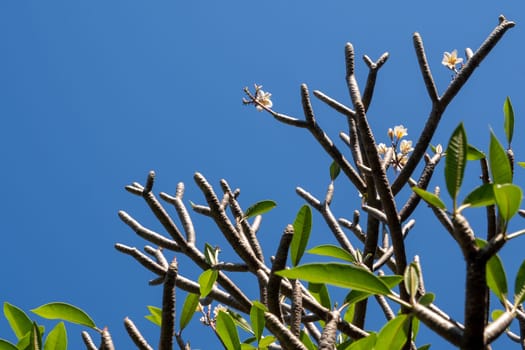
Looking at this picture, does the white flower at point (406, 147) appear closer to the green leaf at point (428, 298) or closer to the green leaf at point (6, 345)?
the green leaf at point (428, 298)

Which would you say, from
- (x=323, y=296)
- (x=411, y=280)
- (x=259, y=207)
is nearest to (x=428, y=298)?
(x=411, y=280)

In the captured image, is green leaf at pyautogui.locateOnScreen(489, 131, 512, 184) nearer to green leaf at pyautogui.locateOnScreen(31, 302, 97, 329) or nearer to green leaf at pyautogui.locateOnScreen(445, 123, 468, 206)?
green leaf at pyautogui.locateOnScreen(445, 123, 468, 206)

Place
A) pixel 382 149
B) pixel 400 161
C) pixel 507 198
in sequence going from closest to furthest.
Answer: pixel 507 198 < pixel 400 161 < pixel 382 149

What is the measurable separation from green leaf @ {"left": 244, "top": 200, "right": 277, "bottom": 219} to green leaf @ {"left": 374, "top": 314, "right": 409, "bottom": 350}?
77cm

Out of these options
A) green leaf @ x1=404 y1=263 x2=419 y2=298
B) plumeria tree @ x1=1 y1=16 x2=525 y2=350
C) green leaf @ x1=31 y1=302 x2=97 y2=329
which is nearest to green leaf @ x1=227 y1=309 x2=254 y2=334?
plumeria tree @ x1=1 y1=16 x2=525 y2=350

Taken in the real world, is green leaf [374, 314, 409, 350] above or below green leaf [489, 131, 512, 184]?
below

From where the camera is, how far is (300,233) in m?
1.35

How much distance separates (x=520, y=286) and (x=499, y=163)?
0.24 metres

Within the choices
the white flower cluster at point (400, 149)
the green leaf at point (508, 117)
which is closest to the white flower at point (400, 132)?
the white flower cluster at point (400, 149)

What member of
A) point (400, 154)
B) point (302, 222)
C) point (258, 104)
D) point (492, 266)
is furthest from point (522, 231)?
point (258, 104)

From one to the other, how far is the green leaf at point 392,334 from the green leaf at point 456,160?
234 millimetres

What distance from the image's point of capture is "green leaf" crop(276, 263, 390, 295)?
940 millimetres

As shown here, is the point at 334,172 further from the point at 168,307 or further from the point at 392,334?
the point at 168,307

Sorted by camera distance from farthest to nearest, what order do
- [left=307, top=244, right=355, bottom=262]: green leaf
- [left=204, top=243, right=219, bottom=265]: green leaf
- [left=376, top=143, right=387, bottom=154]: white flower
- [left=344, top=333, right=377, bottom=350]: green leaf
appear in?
[left=376, top=143, right=387, bottom=154]: white flower, [left=204, top=243, right=219, bottom=265]: green leaf, [left=307, top=244, right=355, bottom=262]: green leaf, [left=344, top=333, right=377, bottom=350]: green leaf
